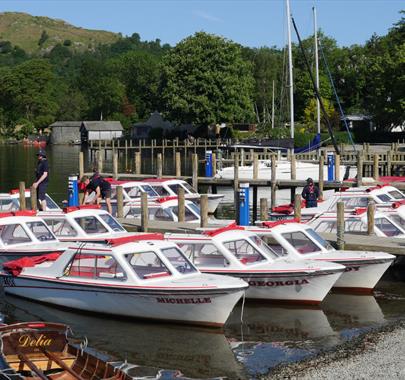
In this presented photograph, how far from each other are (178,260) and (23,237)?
6.63 meters

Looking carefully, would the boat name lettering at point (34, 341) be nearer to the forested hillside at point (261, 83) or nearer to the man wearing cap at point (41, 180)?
the man wearing cap at point (41, 180)

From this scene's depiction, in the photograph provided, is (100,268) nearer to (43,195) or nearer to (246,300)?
(246,300)

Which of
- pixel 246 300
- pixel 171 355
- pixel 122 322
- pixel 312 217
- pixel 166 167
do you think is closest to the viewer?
pixel 171 355

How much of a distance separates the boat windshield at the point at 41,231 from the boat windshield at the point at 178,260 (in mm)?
5904

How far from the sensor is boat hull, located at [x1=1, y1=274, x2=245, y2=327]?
19.4m

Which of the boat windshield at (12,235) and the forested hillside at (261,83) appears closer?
the boat windshield at (12,235)

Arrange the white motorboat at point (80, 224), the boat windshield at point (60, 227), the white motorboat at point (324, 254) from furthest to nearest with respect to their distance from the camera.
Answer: the boat windshield at point (60, 227) → the white motorboat at point (80, 224) → the white motorboat at point (324, 254)

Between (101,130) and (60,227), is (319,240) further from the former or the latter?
(101,130)

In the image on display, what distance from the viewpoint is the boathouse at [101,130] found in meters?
142

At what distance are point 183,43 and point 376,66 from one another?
85.4 ft

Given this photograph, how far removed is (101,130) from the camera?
142375mm

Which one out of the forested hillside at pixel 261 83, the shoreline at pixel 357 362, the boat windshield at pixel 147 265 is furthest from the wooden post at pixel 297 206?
the forested hillside at pixel 261 83

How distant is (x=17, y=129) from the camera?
6481 inches

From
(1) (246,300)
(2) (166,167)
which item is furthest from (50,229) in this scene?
(2) (166,167)
